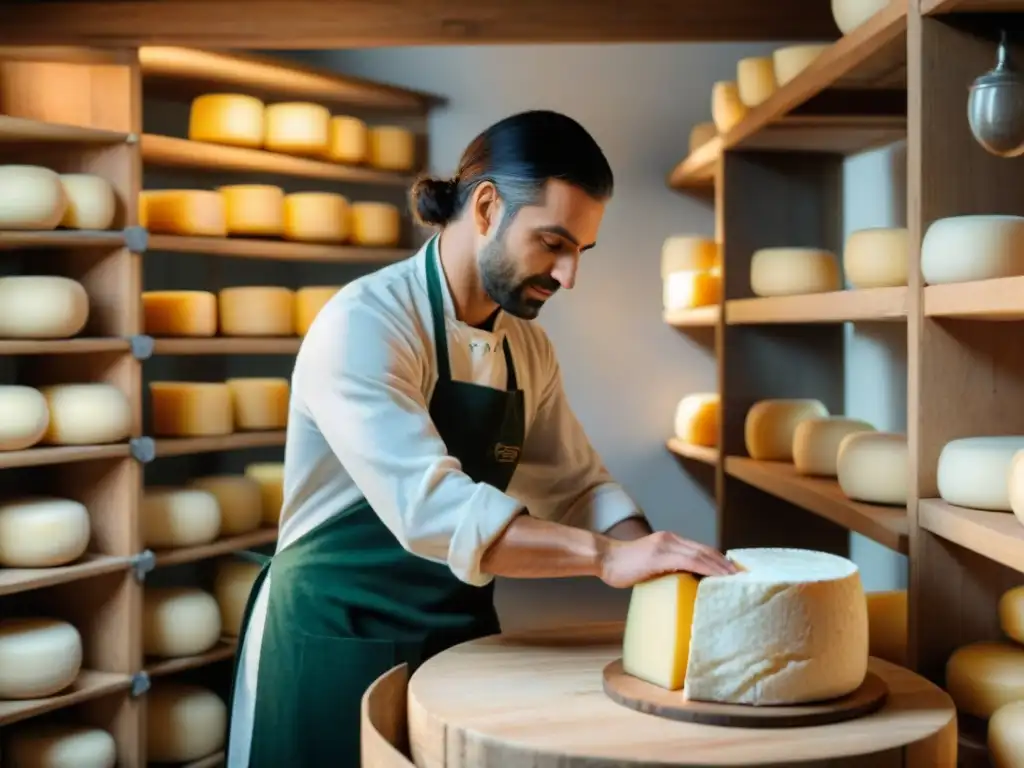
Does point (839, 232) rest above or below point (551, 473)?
above

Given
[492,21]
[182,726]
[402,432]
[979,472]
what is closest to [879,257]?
[979,472]

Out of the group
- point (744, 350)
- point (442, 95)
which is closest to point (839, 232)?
point (744, 350)

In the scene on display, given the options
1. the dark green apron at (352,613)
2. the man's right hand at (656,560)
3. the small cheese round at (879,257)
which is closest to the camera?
the man's right hand at (656,560)

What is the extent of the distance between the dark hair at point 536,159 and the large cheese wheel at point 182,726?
1940mm

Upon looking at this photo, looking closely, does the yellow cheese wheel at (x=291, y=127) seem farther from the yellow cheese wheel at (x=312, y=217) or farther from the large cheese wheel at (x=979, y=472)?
the large cheese wheel at (x=979, y=472)

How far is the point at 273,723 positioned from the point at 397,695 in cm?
46

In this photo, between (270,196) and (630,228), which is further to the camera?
(630,228)

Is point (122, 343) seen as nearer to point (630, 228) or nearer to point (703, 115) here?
point (630, 228)

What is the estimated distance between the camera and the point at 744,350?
3.39m

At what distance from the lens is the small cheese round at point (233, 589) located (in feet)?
11.8

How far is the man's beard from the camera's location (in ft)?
6.66

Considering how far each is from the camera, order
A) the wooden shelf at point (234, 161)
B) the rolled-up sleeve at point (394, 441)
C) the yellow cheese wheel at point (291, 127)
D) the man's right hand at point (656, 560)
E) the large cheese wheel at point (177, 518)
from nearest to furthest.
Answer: the man's right hand at point (656, 560), the rolled-up sleeve at point (394, 441), the large cheese wheel at point (177, 518), the wooden shelf at point (234, 161), the yellow cheese wheel at point (291, 127)

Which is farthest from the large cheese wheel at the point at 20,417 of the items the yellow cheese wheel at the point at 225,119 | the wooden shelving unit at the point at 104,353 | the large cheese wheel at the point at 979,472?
the large cheese wheel at the point at 979,472

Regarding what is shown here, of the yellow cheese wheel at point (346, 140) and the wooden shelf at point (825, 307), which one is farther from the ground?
the yellow cheese wheel at point (346, 140)
